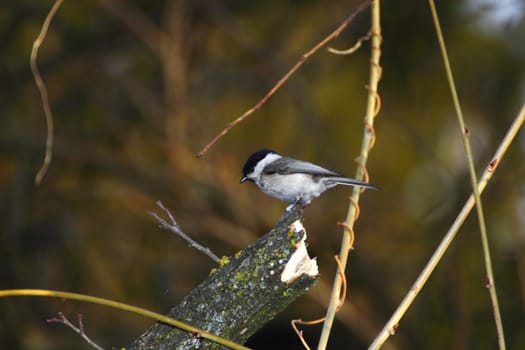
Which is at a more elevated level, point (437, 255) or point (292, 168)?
point (292, 168)

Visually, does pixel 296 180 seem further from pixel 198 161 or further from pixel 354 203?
pixel 198 161

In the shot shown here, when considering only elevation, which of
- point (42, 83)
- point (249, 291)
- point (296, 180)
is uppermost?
point (42, 83)

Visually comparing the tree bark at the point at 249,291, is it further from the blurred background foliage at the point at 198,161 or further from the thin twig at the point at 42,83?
the blurred background foliage at the point at 198,161

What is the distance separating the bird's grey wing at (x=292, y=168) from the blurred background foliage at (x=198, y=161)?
1578 mm

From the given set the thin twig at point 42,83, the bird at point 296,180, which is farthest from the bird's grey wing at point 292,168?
the thin twig at point 42,83

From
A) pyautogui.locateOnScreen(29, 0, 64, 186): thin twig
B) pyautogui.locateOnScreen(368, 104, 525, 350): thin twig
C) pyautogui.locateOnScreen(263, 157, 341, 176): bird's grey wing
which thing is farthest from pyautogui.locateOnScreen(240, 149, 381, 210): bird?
pyautogui.locateOnScreen(368, 104, 525, 350): thin twig

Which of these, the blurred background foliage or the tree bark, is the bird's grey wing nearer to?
the tree bark

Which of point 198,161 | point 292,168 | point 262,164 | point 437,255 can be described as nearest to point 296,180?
point 292,168

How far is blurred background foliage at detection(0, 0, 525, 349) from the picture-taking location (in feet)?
17.0

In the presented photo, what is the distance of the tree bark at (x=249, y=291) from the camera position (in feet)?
6.90

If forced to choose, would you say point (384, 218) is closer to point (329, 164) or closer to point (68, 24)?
point (329, 164)

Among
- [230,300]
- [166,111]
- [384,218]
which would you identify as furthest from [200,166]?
[230,300]

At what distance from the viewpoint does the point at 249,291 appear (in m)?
2.11

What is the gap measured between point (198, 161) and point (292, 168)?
2358 millimetres
